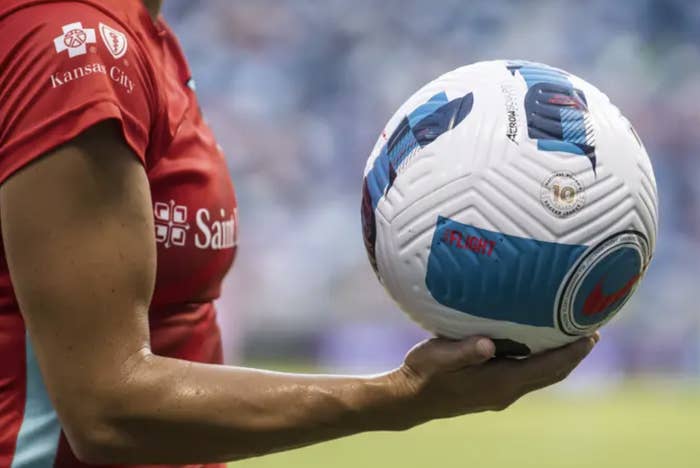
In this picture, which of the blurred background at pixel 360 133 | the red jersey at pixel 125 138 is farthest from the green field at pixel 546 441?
the red jersey at pixel 125 138

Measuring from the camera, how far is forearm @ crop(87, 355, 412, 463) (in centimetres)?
157

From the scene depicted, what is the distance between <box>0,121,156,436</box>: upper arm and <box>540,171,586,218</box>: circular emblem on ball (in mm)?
547

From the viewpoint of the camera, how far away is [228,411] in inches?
62.6

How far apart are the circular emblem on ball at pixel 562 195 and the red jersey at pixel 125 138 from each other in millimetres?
555

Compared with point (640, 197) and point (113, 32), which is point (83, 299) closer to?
point (113, 32)

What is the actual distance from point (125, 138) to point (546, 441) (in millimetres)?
5923

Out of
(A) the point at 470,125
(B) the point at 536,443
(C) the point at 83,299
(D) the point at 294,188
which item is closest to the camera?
(C) the point at 83,299

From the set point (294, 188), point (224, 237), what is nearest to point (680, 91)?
point (294, 188)

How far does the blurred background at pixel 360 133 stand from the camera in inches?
389

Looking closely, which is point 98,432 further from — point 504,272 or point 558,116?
point 558,116

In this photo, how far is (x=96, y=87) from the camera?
1.50 metres

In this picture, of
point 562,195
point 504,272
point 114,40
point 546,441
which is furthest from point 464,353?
point 546,441

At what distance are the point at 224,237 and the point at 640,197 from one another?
2.27 ft

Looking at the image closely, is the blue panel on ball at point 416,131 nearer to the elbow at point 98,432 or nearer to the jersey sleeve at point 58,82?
the jersey sleeve at point 58,82
